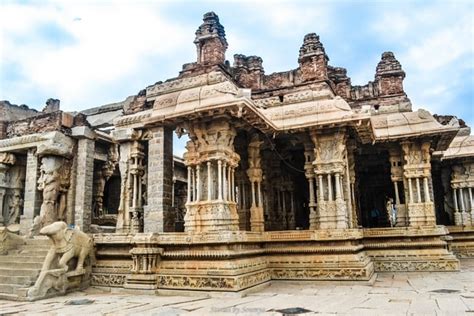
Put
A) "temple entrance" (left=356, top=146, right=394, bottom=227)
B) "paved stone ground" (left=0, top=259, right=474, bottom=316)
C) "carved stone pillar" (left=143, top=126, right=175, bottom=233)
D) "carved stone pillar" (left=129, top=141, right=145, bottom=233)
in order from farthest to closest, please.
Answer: "temple entrance" (left=356, top=146, right=394, bottom=227)
"carved stone pillar" (left=129, top=141, right=145, bottom=233)
"carved stone pillar" (left=143, top=126, right=175, bottom=233)
"paved stone ground" (left=0, top=259, right=474, bottom=316)

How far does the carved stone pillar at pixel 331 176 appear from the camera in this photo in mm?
11344

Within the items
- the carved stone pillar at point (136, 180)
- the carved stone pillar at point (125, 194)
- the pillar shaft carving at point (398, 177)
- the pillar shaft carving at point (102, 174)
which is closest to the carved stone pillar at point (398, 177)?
the pillar shaft carving at point (398, 177)

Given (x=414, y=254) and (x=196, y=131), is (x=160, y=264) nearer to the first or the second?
(x=196, y=131)

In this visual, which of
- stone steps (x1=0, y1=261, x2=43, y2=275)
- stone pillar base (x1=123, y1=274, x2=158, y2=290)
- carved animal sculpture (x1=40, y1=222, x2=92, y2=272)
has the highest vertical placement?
carved animal sculpture (x1=40, y1=222, x2=92, y2=272)

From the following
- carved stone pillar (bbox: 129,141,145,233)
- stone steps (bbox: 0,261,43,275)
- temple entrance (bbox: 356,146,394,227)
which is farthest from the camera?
temple entrance (bbox: 356,146,394,227)

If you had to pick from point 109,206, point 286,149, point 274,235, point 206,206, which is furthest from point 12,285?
point 109,206

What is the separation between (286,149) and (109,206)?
12028 mm

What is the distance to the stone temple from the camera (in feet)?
30.6

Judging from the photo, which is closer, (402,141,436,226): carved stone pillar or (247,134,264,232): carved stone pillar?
(247,134,264,232): carved stone pillar

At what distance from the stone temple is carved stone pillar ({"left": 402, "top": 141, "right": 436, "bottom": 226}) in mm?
45

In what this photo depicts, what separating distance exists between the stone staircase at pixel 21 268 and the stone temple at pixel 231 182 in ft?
0.12

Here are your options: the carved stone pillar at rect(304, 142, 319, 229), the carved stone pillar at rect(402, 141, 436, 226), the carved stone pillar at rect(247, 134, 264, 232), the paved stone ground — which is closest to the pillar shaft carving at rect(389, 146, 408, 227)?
the carved stone pillar at rect(402, 141, 436, 226)

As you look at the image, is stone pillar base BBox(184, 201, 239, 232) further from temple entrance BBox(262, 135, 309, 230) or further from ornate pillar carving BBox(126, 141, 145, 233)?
ornate pillar carving BBox(126, 141, 145, 233)

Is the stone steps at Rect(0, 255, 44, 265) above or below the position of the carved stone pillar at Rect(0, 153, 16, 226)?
below
